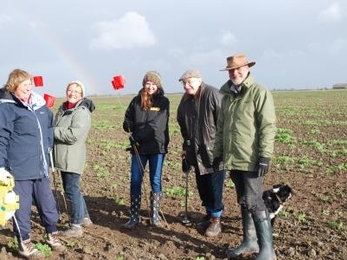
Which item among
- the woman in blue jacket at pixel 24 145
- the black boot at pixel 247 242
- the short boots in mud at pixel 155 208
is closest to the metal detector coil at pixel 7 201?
the woman in blue jacket at pixel 24 145

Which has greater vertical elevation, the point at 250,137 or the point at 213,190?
the point at 250,137

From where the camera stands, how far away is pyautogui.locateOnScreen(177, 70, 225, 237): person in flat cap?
602 centimetres

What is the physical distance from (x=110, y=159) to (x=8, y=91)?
770cm

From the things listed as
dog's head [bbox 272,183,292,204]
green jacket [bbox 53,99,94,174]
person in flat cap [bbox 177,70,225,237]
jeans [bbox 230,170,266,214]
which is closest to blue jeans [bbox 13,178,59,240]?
green jacket [bbox 53,99,94,174]

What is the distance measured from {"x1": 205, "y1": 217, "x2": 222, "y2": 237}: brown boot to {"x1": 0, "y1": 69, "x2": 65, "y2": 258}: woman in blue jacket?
6.99ft

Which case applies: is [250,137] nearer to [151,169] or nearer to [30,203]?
[151,169]

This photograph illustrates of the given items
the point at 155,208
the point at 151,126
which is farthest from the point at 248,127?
the point at 155,208

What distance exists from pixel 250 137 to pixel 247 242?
1.30 meters

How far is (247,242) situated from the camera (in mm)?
5352

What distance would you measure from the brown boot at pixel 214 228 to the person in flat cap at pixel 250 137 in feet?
3.31

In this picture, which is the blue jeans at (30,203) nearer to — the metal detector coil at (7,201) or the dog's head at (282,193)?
the metal detector coil at (7,201)

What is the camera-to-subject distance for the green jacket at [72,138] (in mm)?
5906

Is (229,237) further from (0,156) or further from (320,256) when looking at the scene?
(0,156)

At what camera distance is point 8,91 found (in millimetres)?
5109
